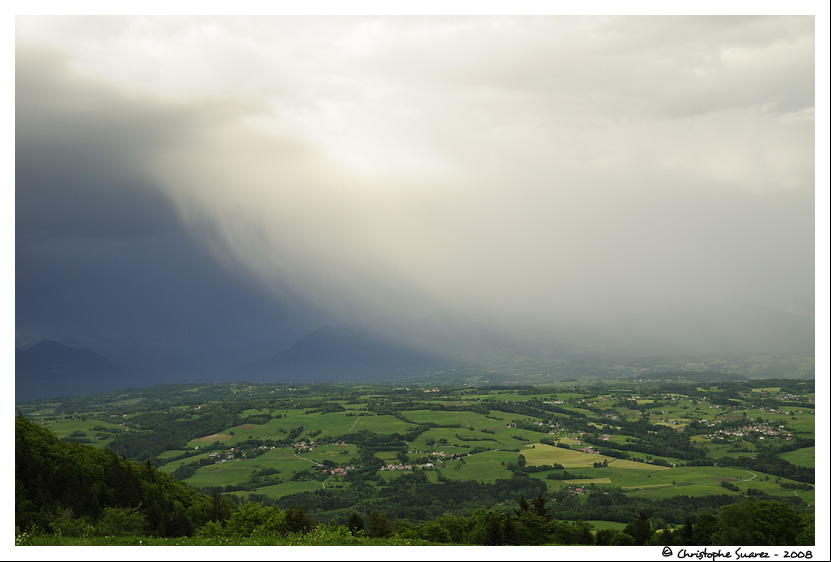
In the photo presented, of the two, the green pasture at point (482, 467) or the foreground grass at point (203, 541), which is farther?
the green pasture at point (482, 467)

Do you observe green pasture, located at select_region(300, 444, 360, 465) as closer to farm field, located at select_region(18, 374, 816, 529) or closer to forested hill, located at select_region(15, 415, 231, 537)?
farm field, located at select_region(18, 374, 816, 529)

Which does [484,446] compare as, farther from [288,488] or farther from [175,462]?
[175,462]

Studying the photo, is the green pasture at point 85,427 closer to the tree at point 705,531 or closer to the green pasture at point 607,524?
the green pasture at point 607,524

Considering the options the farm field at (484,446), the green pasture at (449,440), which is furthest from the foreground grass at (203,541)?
the green pasture at (449,440)

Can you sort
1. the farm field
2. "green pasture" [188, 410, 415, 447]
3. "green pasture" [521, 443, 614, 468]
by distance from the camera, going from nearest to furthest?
1. the farm field
2. "green pasture" [521, 443, 614, 468]
3. "green pasture" [188, 410, 415, 447]

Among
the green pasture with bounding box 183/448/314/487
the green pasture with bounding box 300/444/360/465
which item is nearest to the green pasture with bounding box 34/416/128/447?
the green pasture with bounding box 183/448/314/487
